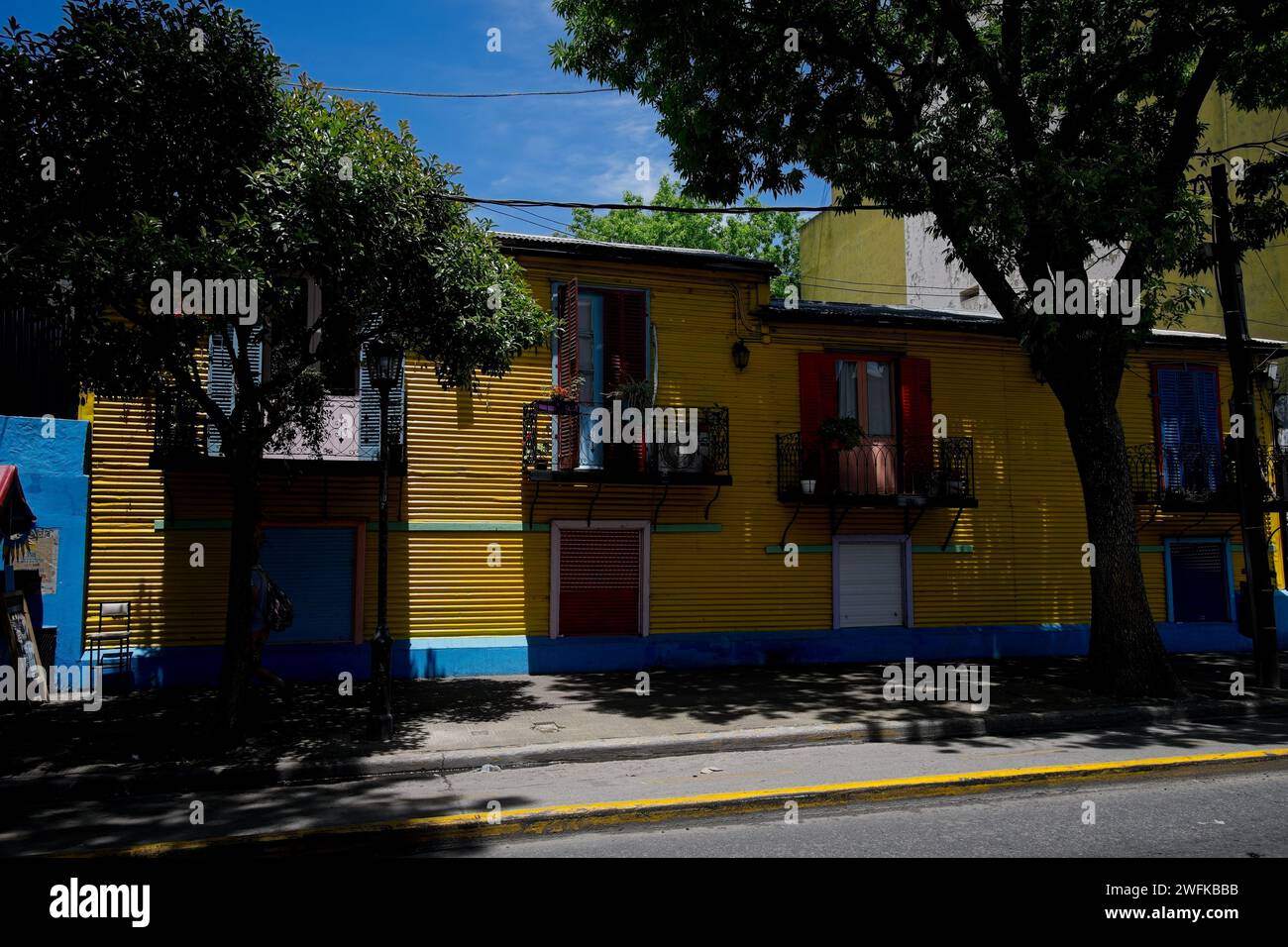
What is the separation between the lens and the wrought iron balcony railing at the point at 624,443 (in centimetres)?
1310

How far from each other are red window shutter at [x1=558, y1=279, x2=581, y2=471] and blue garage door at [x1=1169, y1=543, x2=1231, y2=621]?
484 inches

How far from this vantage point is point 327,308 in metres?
8.74

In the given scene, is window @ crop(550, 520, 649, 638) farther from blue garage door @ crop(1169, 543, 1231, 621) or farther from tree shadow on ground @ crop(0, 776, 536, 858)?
blue garage door @ crop(1169, 543, 1231, 621)

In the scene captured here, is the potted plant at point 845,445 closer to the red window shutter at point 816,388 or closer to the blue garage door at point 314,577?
the red window shutter at point 816,388

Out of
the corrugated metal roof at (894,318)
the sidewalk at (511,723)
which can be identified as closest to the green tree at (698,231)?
the corrugated metal roof at (894,318)

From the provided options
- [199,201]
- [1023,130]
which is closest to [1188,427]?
[1023,130]

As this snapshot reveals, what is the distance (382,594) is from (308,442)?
11.3 feet

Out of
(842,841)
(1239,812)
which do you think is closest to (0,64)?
(842,841)

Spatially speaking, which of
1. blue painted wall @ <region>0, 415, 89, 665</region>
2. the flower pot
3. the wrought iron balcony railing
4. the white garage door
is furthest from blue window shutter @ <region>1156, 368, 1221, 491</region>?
blue painted wall @ <region>0, 415, 89, 665</region>

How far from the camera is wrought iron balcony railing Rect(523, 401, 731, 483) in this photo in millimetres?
13102

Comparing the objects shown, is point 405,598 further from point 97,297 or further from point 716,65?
point 716,65
